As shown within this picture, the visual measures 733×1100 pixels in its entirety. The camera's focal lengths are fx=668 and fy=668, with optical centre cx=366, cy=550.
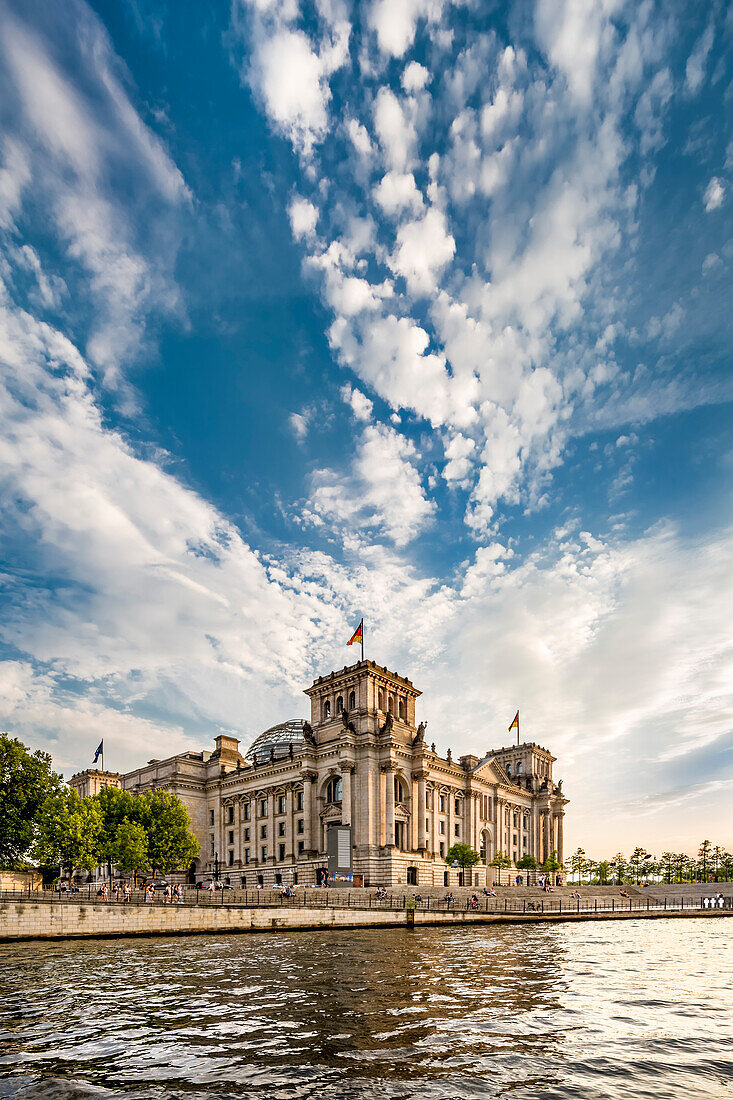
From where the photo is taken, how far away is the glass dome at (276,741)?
97562mm

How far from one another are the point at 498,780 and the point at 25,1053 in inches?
4019

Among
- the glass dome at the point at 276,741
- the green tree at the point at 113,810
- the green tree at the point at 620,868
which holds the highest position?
the glass dome at the point at 276,741

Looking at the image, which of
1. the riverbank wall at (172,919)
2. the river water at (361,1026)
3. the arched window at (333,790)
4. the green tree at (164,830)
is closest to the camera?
the river water at (361,1026)

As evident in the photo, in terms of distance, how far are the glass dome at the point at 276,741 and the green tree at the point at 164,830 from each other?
25.0m

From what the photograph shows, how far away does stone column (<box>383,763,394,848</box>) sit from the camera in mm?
76125

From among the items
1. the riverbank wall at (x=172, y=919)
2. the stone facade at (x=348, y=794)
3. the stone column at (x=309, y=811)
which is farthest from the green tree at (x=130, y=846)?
the riverbank wall at (x=172, y=919)

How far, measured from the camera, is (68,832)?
5456cm

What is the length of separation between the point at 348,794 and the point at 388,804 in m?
4.81

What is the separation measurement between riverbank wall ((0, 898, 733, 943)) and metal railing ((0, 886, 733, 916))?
0.45 meters

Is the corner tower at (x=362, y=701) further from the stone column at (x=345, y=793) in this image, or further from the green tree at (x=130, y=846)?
the green tree at (x=130, y=846)

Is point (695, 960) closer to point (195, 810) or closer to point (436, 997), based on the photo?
point (436, 997)

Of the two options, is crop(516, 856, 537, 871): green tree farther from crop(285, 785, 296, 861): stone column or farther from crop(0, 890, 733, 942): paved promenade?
crop(0, 890, 733, 942): paved promenade

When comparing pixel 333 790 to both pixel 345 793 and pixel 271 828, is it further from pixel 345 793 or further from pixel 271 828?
pixel 271 828

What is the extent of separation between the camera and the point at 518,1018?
48.1 ft
